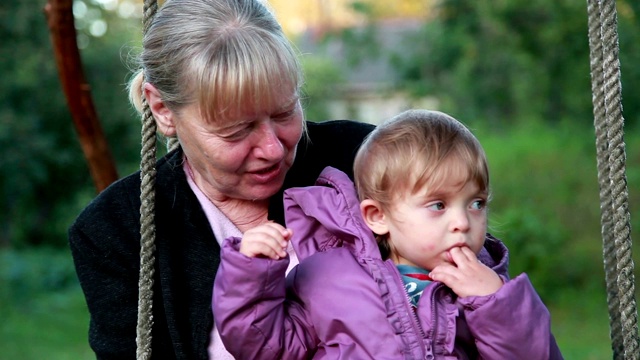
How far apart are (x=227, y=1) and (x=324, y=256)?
0.70 metres

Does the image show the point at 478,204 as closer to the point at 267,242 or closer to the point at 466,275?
the point at 466,275

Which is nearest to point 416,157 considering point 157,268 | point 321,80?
point 157,268

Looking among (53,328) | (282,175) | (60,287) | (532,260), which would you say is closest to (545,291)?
(532,260)

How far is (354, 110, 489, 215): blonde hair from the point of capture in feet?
6.79

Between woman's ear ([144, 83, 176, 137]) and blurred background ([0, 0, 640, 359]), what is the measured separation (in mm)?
6417

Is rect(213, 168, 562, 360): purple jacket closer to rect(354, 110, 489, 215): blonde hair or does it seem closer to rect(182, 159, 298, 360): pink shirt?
rect(354, 110, 489, 215): blonde hair

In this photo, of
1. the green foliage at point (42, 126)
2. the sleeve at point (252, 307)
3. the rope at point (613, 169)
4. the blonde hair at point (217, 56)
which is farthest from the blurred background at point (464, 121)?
the sleeve at point (252, 307)

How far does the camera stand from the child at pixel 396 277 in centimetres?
199

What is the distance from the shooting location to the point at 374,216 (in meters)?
2.19

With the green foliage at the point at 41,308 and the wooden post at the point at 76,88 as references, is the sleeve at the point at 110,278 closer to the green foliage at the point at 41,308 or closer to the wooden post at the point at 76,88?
the wooden post at the point at 76,88

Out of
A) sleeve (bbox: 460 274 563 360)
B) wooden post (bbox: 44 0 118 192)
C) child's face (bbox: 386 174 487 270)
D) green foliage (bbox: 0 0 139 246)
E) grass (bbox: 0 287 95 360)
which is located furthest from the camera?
green foliage (bbox: 0 0 139 246)

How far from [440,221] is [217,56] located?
2.15 feet

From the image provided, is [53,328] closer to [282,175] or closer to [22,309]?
[22,309]

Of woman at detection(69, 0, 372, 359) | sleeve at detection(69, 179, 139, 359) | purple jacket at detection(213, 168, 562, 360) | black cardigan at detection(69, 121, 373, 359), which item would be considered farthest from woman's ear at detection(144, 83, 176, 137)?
purple jacket at detection(213, 168, 562, 360)
